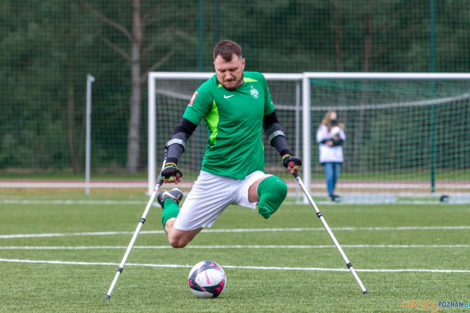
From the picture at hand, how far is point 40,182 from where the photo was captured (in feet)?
85.8

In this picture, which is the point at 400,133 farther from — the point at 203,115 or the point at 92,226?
the point at 203,115

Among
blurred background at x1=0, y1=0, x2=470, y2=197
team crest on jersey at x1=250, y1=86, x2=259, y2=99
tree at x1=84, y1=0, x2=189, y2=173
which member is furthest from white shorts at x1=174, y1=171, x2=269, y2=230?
tree at x1=84, y1=0, x2=189, y2=173

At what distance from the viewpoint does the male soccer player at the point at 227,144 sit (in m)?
6.46

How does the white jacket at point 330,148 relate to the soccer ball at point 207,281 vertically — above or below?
above

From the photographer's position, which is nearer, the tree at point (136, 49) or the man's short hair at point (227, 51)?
the man's short hair at point (227, 51)

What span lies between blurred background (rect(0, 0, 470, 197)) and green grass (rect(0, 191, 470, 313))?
6.30m

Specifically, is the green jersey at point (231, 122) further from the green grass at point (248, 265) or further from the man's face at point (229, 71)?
the green grass at point (248, 265)

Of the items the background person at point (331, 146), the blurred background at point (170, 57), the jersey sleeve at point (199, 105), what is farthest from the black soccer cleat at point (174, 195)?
the blurred background at point (170, 57)

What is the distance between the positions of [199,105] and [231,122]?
11.9 inches

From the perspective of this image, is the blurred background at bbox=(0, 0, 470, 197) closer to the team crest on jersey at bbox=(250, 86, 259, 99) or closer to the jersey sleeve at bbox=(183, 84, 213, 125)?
the team crest on jersey at bbox=(250, 86, 259, 99)

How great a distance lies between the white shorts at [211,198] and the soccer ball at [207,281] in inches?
23.0

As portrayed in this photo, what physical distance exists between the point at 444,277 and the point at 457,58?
62.8ft

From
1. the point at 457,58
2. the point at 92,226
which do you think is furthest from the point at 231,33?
the point at 92,226

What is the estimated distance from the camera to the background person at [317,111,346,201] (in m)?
17.0
